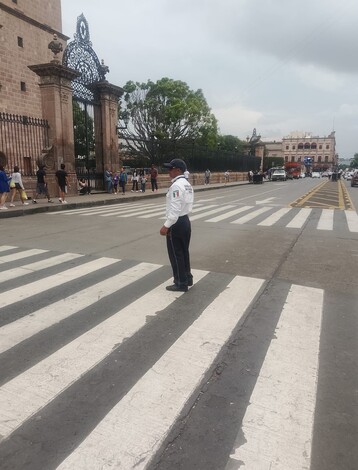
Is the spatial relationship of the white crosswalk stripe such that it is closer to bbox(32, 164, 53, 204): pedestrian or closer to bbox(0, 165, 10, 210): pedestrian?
bbox(0, 165, 10, 210): pedestrian

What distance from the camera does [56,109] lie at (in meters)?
18.6

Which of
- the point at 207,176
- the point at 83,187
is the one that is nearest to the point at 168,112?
the point at 207,176

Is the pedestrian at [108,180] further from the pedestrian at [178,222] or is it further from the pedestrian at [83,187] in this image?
the pedestrian at [178,222]

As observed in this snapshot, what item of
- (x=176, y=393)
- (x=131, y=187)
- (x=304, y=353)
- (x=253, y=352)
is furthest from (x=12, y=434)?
(x=131, y=187)

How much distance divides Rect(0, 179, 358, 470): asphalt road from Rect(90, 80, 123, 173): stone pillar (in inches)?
694

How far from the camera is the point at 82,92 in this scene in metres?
21.5

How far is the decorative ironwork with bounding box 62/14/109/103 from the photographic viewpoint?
20094 millimetres

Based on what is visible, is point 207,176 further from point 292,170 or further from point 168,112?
point 292,170

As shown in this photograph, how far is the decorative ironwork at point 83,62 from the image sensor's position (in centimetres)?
2009

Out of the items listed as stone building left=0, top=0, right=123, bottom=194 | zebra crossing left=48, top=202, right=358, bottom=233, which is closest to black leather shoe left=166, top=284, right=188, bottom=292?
zebra crossing left=48, top=202, right=358, bottom=233

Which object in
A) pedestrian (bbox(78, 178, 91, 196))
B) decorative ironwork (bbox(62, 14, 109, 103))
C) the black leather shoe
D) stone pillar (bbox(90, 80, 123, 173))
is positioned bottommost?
the black leather shoe

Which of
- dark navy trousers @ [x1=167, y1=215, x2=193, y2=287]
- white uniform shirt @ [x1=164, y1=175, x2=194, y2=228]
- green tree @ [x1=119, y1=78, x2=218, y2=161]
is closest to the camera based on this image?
white uniform shirt @ [x1=164, y1=175, x2=194, y2=228]

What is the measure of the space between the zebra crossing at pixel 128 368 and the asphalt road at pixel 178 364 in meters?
0.01

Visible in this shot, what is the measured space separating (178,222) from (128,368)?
2.22 meters
